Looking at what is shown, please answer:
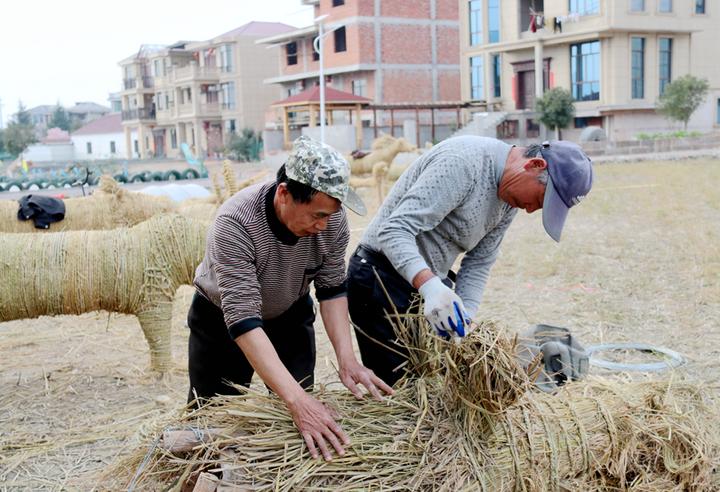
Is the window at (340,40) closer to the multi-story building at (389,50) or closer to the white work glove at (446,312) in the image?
the multi-story building at (389,50)

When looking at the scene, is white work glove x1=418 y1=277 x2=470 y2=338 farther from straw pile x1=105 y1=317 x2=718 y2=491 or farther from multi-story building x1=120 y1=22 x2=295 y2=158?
multi-story building x1=120 y1=22 x2=295 y2=158

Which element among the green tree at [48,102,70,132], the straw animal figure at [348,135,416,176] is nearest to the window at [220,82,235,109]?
the straw animal figure at [348,135,416,176]

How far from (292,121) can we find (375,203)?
77.3ft

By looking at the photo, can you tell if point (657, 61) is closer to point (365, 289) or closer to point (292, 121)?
point (292, 121)

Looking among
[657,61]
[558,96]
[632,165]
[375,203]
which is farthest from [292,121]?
[375,203]

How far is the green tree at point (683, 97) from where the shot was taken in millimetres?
25906

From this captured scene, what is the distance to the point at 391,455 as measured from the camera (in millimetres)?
2303

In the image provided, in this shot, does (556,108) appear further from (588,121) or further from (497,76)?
(497,76)

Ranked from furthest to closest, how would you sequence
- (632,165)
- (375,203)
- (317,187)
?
(632,165)
(375,203)
(317,187)

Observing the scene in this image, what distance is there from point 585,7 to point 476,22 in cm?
575

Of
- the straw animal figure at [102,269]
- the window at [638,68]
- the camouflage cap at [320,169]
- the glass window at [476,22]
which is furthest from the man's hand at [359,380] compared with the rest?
the glass window at [476,22]

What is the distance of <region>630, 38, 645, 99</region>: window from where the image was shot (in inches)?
1131

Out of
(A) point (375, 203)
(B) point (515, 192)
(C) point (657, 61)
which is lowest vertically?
(A) point (375, 203)

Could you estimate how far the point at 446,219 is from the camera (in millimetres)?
2865
